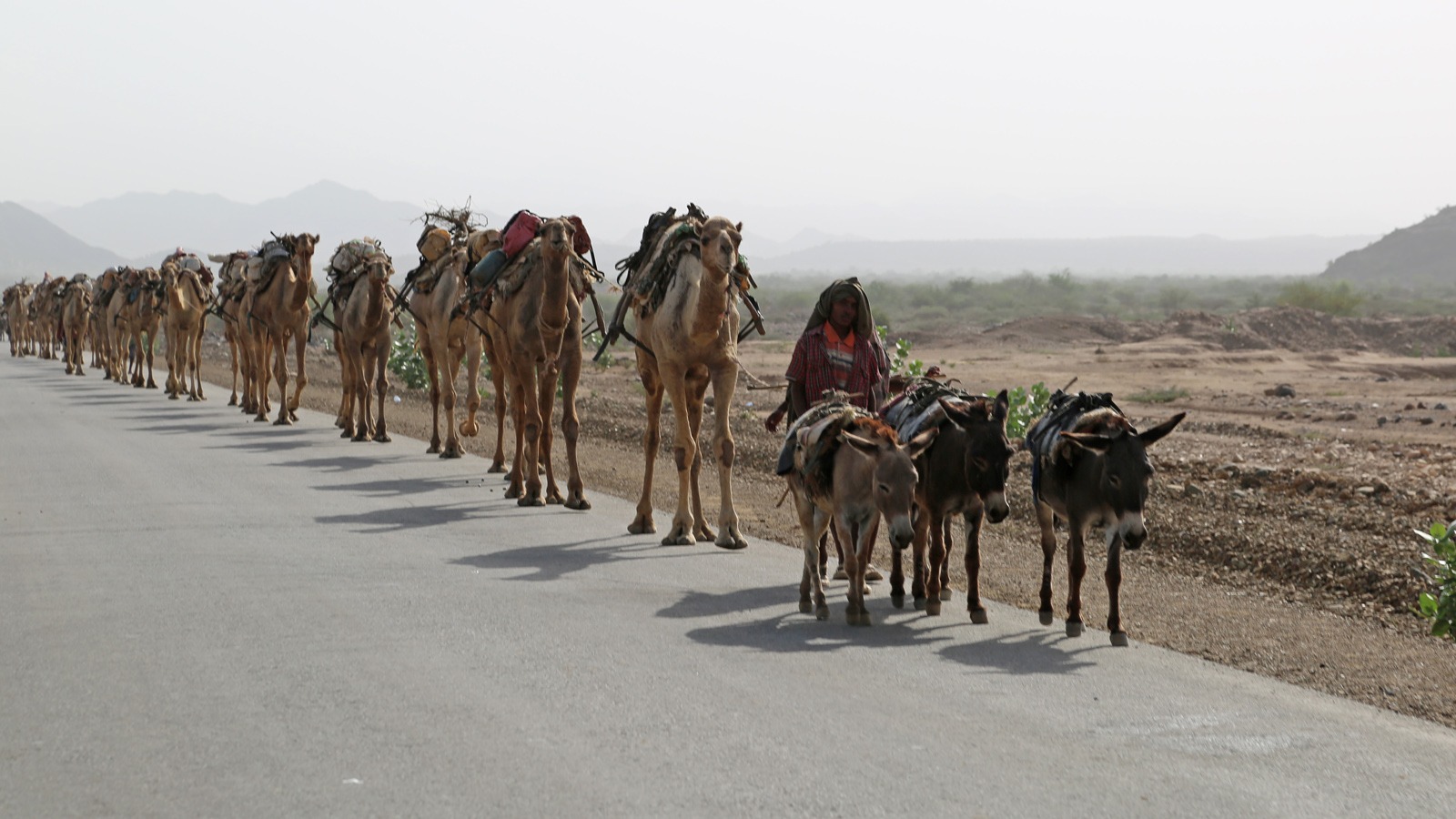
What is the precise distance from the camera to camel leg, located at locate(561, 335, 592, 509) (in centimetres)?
1513

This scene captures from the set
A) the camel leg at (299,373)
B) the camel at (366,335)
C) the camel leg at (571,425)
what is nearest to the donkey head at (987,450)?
the camel leg at (571,425)

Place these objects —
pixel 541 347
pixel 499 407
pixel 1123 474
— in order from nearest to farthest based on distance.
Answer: pixel 1123 474
pixel 541 347
pixel 499 407

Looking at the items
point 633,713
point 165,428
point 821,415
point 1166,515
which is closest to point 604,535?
point 821,415

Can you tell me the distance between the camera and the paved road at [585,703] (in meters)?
6.34

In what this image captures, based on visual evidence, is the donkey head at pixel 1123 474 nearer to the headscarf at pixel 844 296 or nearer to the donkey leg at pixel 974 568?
the donkey leg at pixel 974 568

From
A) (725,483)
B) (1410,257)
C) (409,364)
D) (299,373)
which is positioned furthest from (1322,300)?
(1410,257)

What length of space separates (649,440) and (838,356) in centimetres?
292

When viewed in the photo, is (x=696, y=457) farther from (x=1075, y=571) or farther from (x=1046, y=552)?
(x=1075, y=571)

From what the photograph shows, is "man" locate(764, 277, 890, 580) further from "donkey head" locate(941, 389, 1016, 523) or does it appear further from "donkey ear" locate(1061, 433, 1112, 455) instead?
"donkey ear" locate(1061, 433, 1112, 455)

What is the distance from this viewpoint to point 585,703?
302 inches

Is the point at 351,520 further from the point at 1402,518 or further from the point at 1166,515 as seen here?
the point at 1402,518

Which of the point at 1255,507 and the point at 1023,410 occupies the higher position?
the point at 1023,410

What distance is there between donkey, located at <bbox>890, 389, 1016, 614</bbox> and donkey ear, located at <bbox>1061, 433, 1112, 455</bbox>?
49 cm

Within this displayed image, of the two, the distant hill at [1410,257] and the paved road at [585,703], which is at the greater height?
the distant hill at [1410,257]
